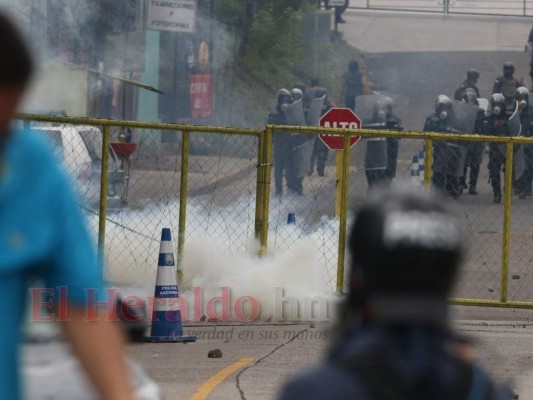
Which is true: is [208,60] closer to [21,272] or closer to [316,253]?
[316,253]

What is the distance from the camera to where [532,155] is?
1941cm

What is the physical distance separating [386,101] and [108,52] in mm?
7033

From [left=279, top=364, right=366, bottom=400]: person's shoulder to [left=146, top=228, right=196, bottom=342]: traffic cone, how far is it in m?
8.00

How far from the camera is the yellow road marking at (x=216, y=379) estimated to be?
27.0 feet

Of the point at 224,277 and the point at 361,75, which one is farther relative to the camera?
the point at 361,75

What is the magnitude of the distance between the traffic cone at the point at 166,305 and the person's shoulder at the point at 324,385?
26.2 ft

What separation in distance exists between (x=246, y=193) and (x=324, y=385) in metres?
12.5

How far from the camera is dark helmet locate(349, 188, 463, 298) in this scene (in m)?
2.37

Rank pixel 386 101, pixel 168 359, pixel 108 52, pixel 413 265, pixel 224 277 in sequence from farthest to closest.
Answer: pixel 108 52, pixel 386 101, pixel 224 277, pixel 168 359, pixel 413 265

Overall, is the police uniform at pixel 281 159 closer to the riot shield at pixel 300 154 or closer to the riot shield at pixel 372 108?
the riot shield at pixel 300 154

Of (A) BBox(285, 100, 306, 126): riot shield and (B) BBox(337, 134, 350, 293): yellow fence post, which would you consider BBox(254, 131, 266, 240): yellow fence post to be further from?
(A) BBox(285, 100, 306, 126): riot shield

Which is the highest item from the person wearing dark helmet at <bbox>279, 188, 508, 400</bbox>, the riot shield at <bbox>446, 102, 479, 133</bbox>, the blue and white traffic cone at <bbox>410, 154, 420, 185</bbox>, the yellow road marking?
the riot shield at <bbox>446, 102, 479, 133</bbox>

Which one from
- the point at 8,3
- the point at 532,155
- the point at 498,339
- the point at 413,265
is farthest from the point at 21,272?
the point at 8,3

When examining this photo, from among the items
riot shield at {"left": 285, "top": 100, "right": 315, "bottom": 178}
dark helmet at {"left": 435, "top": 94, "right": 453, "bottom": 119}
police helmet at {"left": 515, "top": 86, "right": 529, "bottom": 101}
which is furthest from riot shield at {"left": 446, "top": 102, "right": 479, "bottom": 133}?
riot shield at {"left": 285, "top": 100, "right": 315, "bottom": 178}
